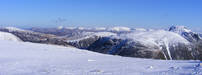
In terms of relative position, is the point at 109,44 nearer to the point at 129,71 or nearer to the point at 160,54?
the point at 160,54

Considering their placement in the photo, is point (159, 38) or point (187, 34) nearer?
point (159, 38)

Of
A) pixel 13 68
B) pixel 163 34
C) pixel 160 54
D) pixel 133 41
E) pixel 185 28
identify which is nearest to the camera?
pixel 13 68

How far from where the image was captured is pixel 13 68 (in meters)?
9.80

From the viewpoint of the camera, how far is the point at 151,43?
185 ft

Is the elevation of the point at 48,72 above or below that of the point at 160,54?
above

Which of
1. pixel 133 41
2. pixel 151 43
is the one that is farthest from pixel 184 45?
pixel 133 41

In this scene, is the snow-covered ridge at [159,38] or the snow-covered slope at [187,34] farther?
the snow-covered slope at [187,34]

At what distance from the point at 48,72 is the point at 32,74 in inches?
19.3

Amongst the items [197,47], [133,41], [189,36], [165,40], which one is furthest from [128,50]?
[189,36]

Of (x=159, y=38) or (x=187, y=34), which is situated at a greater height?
(x=187, y=34)

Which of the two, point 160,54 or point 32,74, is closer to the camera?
point 32,74

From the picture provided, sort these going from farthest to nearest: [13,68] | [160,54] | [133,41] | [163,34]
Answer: [163,34] → [133,41] → [160,54] → [13,68]

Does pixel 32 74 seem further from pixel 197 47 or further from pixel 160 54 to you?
pixel 197 47

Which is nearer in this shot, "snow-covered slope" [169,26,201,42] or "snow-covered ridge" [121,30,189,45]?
"snow-covered ridge" [121,30,189,45]
